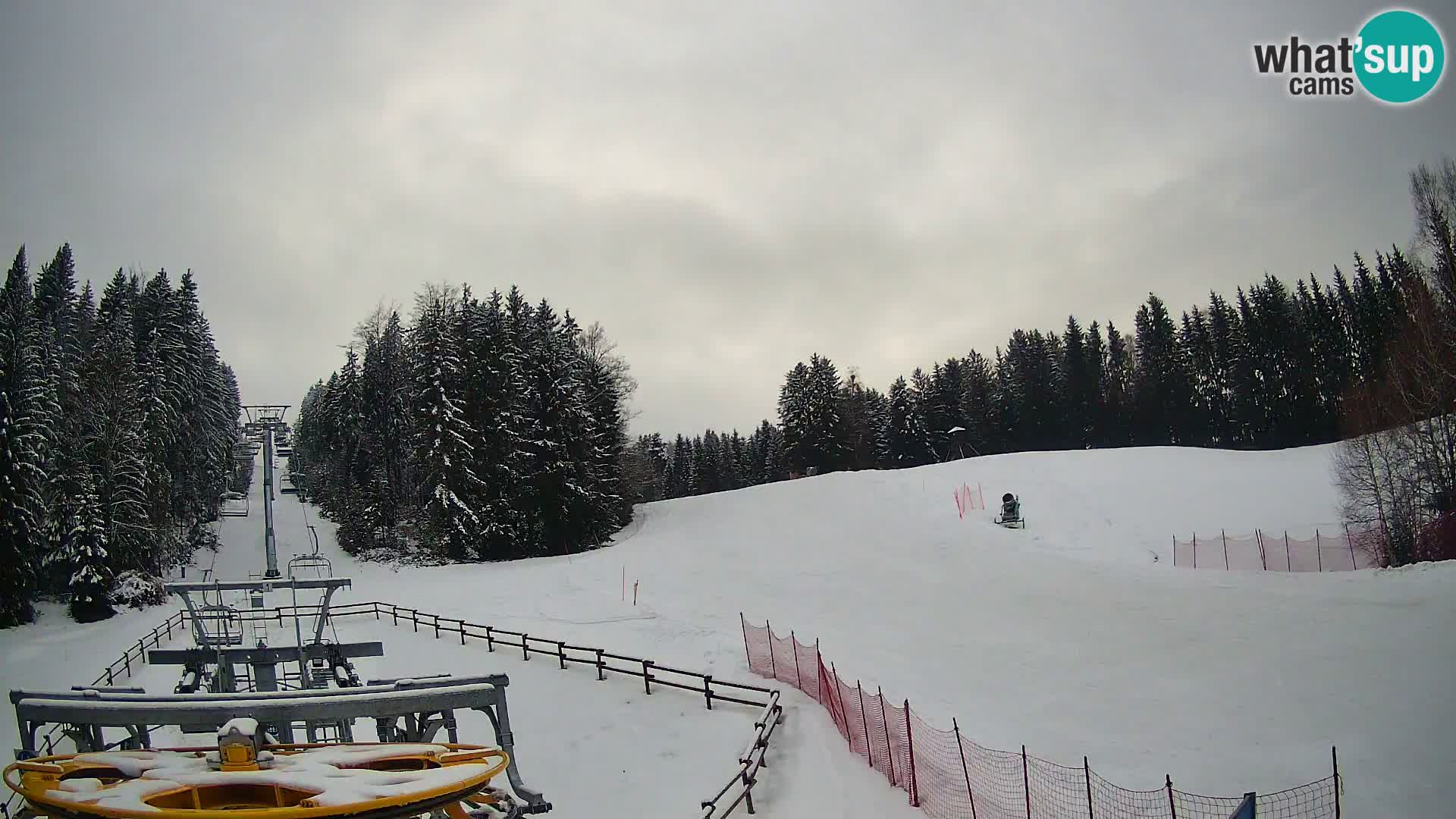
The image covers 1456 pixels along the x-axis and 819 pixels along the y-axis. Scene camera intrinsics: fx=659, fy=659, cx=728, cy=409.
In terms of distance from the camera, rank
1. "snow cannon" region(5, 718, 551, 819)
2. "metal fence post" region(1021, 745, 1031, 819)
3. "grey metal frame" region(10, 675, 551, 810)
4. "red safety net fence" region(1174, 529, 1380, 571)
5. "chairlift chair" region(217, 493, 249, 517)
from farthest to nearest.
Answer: "chairlift chair" region(217, 493, 249, 517)
"red safety net fence" region(1174, 529, 1380, 571)
"metal fence post" region(1021, 745, 1031, 819)
"grey metal frame" region(10, 675, 551, 810)
"snow cannon" region(5, 718, 551, 819)

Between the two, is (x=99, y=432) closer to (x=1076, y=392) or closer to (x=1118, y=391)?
(x=1076, y=392)

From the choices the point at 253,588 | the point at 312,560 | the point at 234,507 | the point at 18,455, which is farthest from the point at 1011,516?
the point at 234,507

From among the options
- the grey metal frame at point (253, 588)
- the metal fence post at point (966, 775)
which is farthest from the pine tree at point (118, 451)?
the metal fence post at point (966, 775)

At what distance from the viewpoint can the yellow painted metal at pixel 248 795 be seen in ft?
13.3

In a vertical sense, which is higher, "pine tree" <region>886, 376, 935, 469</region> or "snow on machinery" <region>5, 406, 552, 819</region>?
"pine tree" <region>886, 376, 935, 469</region>

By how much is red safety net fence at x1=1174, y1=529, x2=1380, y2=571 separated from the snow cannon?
29276mm

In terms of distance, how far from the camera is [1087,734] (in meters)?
12.9

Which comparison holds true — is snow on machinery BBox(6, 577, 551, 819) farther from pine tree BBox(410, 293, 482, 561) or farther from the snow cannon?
pine tree BBox(410, 293, 482, 561)

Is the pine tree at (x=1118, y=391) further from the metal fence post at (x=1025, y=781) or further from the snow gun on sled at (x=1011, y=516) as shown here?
the metal fence post at (x=1025, y=781)

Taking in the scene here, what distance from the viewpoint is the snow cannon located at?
4168mm

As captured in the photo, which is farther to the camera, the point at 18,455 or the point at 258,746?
the point at 18,455

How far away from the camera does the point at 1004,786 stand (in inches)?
401

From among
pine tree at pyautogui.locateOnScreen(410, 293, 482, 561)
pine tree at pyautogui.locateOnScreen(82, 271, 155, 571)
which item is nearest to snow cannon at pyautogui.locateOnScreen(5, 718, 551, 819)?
pine tree at pyautogui.locateOnScreen(82, 271, 155, 571)

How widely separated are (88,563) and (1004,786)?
3268 centimetres
